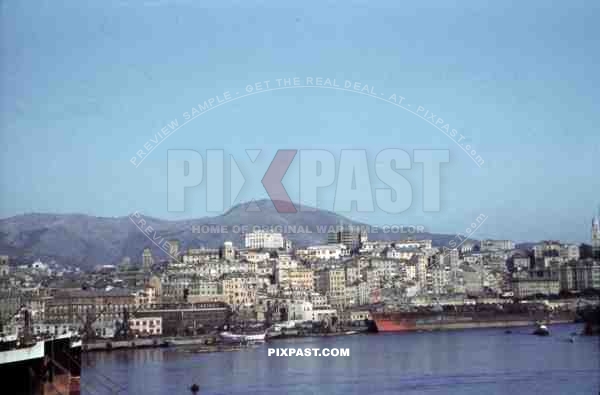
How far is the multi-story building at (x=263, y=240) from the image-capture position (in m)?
14.8

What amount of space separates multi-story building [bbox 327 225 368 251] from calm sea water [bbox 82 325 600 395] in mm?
1288

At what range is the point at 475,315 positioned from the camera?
57.8 ft

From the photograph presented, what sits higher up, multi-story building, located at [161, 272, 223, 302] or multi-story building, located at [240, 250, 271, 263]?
multi-story building, located at [240, 250, 271, 263]

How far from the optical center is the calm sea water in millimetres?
8773

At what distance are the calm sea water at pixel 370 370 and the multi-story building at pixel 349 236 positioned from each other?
1288 millimetres

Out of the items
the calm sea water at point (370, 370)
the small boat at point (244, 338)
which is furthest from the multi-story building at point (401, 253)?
the small boat at point (244, 338)

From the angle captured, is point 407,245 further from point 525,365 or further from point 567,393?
point 567,393

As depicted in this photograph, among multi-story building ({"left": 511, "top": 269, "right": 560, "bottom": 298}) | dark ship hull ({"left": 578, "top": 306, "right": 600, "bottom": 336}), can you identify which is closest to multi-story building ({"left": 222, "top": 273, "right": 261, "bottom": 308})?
dark ship hull ({"left": 578, "top": 306, "right": 600, "bottom": 336})

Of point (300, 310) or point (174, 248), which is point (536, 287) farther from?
point (174, 248)

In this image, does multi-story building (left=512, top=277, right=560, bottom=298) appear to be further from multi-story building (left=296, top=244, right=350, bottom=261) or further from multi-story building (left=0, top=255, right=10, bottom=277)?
multi-story building (left=0, top=255, right=10, bottom=277)

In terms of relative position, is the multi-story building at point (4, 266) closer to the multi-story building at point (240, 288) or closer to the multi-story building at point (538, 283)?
the multi-story building at point (240, 288)

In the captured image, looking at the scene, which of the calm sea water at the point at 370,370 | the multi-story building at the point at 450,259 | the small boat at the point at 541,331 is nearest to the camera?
the calm sea water at the point at 370,370

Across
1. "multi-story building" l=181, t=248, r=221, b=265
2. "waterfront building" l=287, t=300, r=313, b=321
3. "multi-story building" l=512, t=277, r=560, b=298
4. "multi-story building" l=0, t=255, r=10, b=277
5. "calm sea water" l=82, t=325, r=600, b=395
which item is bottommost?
"calm sea water" l=82, t=325, r=600, b=395

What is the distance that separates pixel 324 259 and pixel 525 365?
677 cm
